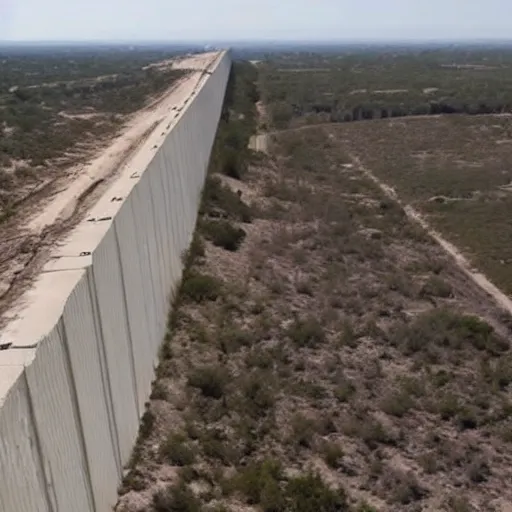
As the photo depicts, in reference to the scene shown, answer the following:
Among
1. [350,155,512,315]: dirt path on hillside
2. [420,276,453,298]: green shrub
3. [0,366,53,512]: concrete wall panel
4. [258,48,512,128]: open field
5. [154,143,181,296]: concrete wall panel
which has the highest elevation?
[0,366,53,512]: concrete wall panel

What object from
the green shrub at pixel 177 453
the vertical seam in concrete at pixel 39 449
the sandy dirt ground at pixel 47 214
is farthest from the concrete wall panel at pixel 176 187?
the vertical seam in concrete at pixel 39 449

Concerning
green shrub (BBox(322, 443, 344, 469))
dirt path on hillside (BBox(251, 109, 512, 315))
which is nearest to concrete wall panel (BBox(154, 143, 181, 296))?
green shrub (BBox(322, 443, 344, 469))

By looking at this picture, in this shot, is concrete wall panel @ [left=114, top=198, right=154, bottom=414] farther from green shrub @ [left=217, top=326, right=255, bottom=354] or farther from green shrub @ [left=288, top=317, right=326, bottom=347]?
green shrub @ [left=288, top=317, right=326, bottom=347]

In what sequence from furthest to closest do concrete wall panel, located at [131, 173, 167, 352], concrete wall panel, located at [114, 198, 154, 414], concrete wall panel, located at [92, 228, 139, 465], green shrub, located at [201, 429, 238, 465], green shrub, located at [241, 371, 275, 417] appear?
concrete wall panel, located at [131, 173, 167, 352]
green shrub, located at [241, 371, 275, 417]
concrete wall panel, located at [114, 198, 154, 414]
green shrub, located at [201, 429, 238, 465]
concrete wall panel, located at [92, 228, 139, 465]

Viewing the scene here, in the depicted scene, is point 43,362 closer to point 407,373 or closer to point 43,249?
point 43,249

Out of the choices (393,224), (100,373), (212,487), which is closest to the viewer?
(100,373)

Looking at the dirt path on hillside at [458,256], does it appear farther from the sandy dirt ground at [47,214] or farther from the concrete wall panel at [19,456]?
the concrete wall panel at [19,456]

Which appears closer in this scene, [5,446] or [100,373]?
[5,446]

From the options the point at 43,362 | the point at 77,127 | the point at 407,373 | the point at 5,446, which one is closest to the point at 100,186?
the point at 407,373

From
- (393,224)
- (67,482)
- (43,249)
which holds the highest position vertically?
(43,249)
